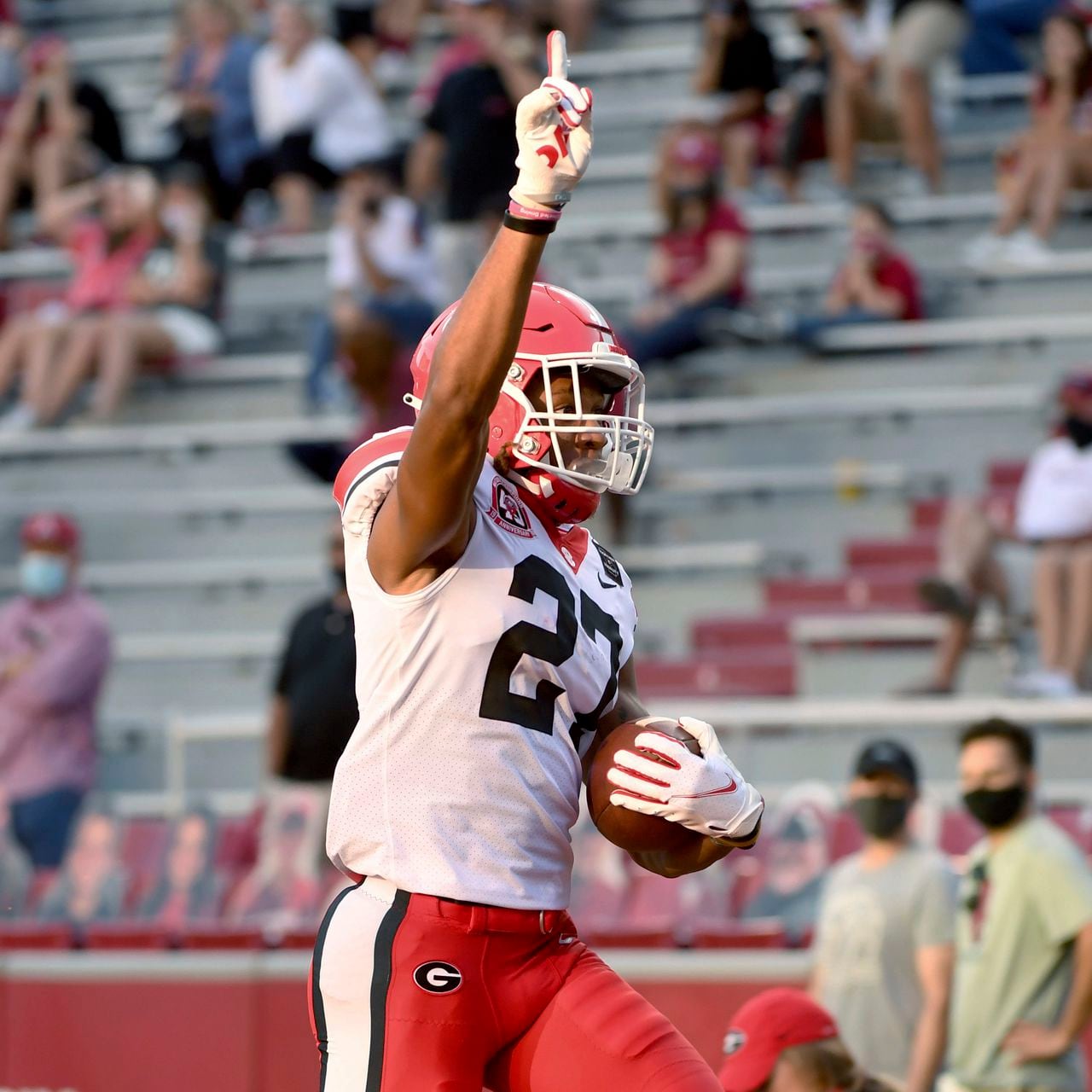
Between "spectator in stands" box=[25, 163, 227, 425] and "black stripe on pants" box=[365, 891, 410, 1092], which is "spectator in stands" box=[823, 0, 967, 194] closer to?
"spectator in stands" box=[25, 163, 227, 425]

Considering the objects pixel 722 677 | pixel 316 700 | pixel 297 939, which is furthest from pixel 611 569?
pixel 722 677

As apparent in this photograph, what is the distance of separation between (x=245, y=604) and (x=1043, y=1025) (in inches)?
235

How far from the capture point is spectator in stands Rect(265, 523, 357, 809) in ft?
23.8

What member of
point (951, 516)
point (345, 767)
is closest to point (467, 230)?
point (951, 516)

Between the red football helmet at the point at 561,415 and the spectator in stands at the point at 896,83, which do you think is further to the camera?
the spectator in stands at the point at 896,83

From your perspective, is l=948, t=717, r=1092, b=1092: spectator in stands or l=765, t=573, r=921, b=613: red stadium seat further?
l=765, t=573, r=921, b=613: red stadium seat

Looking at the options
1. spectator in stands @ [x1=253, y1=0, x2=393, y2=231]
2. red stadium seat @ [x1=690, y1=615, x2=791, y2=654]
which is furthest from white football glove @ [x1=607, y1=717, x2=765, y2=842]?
spectator in stands @ [x1=253, y1=0, x2=393, y2=231]

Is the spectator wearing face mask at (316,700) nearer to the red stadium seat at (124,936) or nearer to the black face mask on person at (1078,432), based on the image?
the red stadium seat at (124,936)

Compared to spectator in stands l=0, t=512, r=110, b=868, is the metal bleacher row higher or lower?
higher

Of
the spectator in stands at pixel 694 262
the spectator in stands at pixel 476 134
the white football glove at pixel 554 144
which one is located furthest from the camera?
the spectator in stands at pixel 476 134

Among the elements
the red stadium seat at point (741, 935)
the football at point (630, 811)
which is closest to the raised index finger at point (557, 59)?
the football at point (630, 811)

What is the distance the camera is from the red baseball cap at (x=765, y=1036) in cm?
419

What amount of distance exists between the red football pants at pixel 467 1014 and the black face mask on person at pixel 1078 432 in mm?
5330

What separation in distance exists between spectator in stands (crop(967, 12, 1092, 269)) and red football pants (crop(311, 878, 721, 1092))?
7.35 metres
